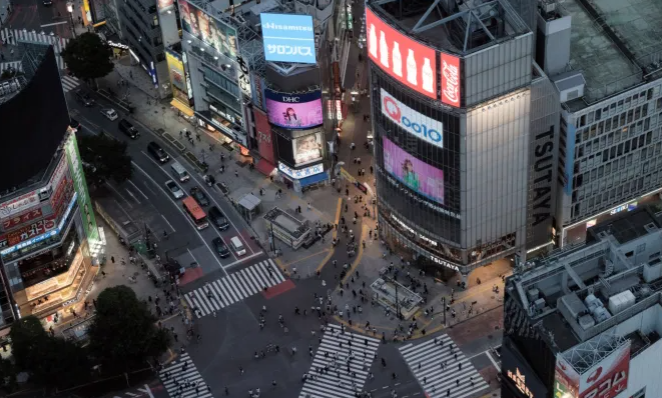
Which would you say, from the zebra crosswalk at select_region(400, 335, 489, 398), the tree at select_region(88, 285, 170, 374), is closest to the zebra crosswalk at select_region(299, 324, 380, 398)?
the zebra crosswalk at select_region(400, 335, 489, 398)

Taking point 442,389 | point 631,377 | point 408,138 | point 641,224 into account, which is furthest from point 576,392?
point 408,138

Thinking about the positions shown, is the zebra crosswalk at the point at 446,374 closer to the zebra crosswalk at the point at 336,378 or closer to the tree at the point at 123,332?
the zebra crosswalk at the point at 336,378

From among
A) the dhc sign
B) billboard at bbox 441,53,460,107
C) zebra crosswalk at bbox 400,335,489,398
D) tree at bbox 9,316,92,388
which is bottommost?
zebra crosswalk at bbox 400,335,489,398

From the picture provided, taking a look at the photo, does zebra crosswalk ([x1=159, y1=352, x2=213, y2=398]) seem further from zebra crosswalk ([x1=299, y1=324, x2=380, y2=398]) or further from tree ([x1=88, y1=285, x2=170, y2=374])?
zebra crosswalk ([x1=299, y1=324, x2=380, y2=398])

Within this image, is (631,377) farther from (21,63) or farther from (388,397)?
(21,63)

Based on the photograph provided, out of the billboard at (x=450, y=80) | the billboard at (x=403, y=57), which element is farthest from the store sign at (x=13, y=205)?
the billboard at (x=450, y=80)

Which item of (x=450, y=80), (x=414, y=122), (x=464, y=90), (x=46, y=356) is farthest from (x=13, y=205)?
(x=464, y=90)
